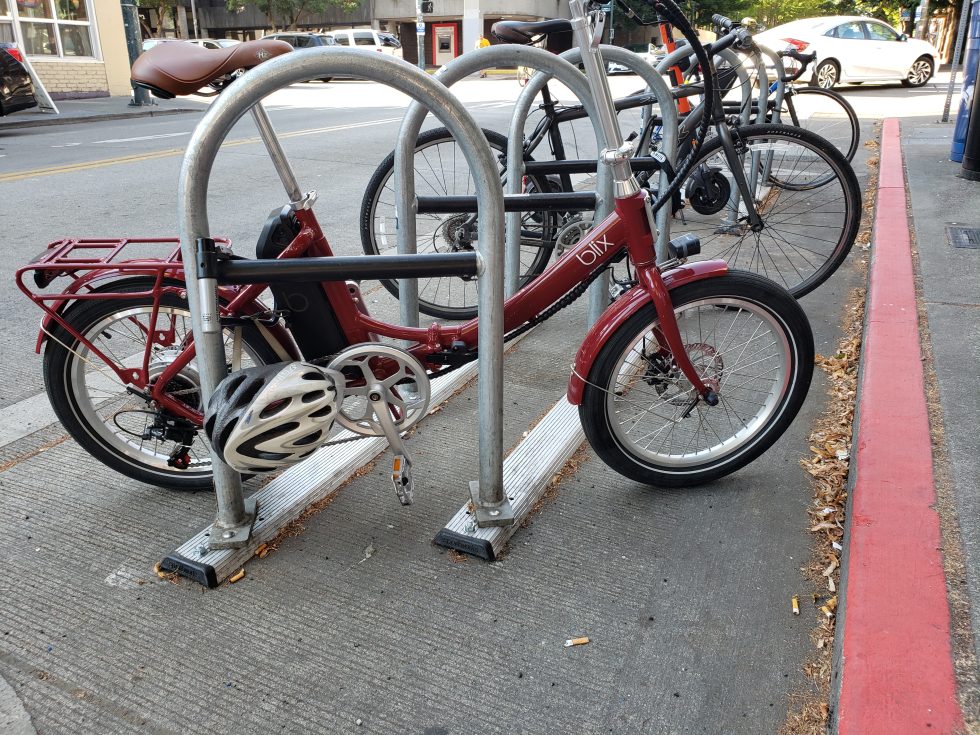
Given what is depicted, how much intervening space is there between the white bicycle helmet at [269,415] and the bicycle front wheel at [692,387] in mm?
871

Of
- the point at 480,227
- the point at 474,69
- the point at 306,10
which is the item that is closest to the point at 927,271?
the point at 474,69

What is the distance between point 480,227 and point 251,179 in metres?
6.92

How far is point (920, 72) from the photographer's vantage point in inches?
809

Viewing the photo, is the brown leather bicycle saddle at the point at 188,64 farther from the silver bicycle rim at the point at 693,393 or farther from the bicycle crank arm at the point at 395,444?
the silver bicycle rim at the point at 693,393

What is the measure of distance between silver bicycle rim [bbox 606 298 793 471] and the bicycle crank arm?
26.8 inches

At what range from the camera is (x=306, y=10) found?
160 ft

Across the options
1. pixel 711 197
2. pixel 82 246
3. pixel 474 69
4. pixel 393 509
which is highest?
pixel 474 69

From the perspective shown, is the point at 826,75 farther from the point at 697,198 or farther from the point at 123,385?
the point at 123,385

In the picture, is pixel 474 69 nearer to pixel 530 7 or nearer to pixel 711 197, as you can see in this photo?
pixel 711 197

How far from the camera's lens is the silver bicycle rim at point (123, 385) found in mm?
2508

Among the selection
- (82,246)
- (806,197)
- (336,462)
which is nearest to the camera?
(82,246)

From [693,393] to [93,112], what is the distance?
703 inches

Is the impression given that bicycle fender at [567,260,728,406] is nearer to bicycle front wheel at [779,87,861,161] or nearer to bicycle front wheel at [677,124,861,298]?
bicycle front wheel at [677,124,861,298]

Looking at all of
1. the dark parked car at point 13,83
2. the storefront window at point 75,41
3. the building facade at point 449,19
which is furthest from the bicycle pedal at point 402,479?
the building facade at point 449,19
